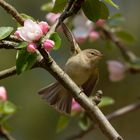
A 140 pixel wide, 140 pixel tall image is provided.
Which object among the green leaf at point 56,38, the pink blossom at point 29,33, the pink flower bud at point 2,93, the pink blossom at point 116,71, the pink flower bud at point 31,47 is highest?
the pink blossom at point 29,33

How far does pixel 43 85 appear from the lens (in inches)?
207

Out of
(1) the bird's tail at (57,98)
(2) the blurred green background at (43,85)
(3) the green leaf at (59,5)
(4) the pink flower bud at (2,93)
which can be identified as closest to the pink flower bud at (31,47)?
(3) the green leaf at (59,5)

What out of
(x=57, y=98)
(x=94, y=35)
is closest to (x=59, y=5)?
(x=57, y=98)

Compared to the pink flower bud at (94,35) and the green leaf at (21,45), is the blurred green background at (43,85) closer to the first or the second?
the pink flower bud at (94,35)

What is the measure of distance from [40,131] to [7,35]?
3552mm

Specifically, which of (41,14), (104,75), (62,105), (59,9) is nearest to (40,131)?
(104,75)

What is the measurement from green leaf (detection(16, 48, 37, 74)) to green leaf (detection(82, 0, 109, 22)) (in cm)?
25

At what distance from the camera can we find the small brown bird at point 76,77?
6.42 feet

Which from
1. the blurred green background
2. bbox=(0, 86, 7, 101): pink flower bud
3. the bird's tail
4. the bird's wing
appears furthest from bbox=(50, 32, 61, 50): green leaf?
the blurred green background

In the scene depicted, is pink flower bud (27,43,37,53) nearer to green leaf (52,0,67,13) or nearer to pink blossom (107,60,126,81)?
green leaf (52,0,67,13)

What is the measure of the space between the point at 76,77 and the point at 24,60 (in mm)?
376

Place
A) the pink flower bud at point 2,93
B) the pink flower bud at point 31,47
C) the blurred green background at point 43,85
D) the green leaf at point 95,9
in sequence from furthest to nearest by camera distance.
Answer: the blurred green background at point 43,85, the pink flower bud at point 2,93, the green leaf at point 95,9, the pink flower bud at point 31,47

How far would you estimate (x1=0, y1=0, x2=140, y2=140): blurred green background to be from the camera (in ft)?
15.3

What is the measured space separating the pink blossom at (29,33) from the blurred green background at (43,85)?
2.81 meters
